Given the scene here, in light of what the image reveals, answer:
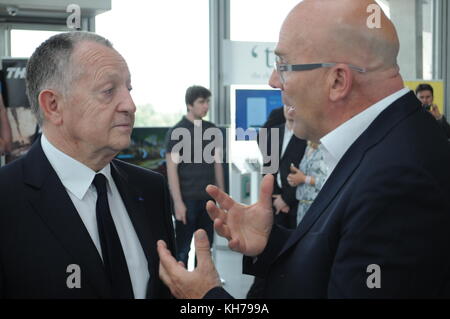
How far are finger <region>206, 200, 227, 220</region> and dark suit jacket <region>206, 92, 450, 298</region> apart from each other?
272mm

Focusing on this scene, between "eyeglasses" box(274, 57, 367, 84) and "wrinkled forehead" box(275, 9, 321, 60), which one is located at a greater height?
"wrinkled forehead" box(275, 9, 321, 60)

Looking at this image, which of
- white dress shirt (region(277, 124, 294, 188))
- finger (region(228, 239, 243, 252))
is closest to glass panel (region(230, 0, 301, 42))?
white dress shirt (region(277, 124, 294, 188))

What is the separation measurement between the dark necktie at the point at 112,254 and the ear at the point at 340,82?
742 mm

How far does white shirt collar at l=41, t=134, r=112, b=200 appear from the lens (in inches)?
61.2

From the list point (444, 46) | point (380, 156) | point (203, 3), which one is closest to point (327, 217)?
point (380, 156)

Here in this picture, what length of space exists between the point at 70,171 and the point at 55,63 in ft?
1.05

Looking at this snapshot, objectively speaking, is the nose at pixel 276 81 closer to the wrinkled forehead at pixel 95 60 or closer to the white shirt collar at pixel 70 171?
the wrinkled forehead at pixel 95 60

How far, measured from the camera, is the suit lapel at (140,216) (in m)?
1.66

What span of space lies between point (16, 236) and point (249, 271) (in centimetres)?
74

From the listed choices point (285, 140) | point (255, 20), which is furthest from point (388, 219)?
point (255, 20)

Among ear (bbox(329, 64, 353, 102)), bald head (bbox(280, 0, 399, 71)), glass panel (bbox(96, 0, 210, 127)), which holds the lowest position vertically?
ear (bbox(329, 64, 353, 102))

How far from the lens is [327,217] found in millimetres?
1401

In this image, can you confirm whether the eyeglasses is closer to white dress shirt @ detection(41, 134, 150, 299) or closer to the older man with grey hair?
the older man with grey hair
